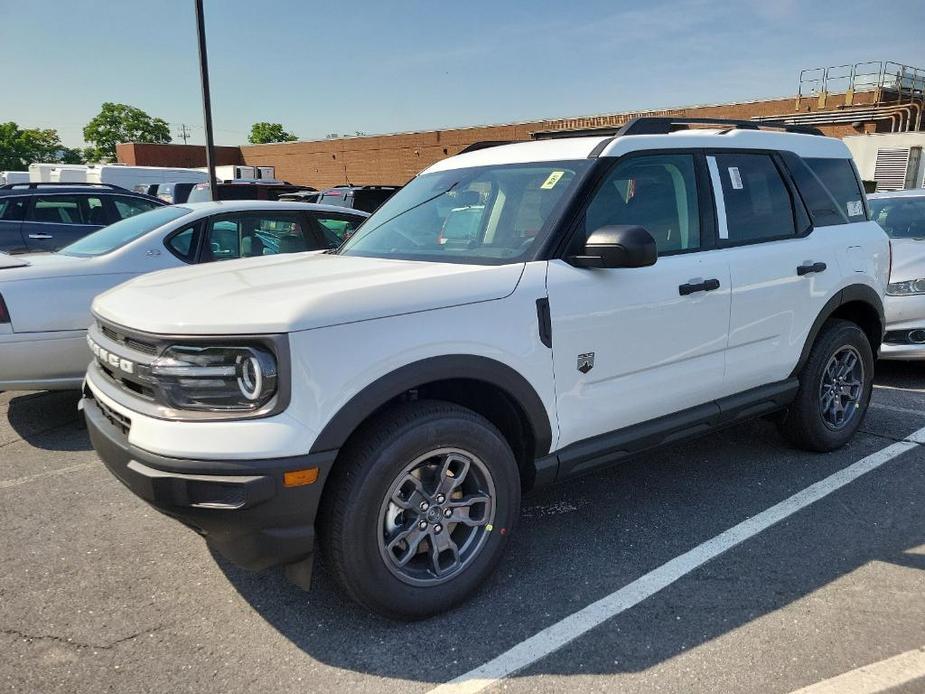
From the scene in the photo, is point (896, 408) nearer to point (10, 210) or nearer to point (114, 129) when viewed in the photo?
point (10, 210)

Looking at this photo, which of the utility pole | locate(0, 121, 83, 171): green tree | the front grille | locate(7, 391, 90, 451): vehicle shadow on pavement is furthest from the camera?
locate(0, 121, 83, 171): green tree

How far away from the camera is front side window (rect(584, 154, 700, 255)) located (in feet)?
10.9

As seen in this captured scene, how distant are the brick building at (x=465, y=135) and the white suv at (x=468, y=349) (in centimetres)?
233

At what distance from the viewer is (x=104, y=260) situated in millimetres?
5031

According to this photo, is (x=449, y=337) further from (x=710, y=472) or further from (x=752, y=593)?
(x=710, y=472)

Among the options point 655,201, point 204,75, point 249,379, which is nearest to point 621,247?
point 655,201

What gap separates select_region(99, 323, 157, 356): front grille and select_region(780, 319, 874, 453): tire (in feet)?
12.0

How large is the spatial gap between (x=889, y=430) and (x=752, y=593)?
2774 mm

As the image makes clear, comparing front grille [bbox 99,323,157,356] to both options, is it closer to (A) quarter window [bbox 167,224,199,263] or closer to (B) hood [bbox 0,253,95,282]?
(B) hood [bbox 0,253,95,282]

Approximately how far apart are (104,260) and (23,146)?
87617mm

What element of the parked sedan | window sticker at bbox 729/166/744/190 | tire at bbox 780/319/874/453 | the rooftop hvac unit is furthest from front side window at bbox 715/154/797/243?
the rooftop hvac unit

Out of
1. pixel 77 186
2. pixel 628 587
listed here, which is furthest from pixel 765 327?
pixel 77 186

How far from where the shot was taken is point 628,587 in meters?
3.06

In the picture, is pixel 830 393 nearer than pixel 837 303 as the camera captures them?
No
